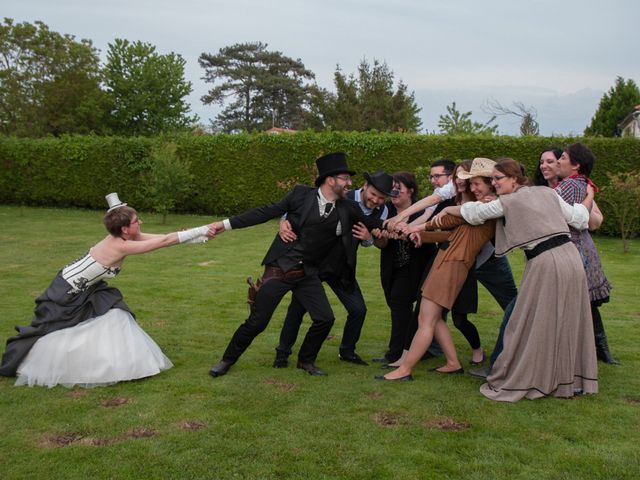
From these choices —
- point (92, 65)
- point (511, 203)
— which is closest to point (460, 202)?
point (511, 203)

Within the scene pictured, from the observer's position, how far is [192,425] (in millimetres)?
4543

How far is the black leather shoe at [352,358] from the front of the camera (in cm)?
632

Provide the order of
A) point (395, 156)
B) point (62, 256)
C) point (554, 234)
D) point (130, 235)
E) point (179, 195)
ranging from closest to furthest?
point (554, 234), point (130, 235), point (62, 256), point (395, 156), point (179, 195)

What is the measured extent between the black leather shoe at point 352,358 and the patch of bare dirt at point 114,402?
2.24 metres

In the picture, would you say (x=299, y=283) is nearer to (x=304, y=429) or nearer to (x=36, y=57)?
(x=304, y=429)

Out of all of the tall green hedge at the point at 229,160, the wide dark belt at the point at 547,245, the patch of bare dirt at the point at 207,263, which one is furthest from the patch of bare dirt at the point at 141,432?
the tall green hedge at the point at 229,160

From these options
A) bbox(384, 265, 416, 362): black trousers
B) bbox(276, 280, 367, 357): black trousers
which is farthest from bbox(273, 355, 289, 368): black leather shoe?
bbox(384, 265, 416, 362): black trousers

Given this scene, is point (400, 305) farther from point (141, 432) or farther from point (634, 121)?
point (634, 121)

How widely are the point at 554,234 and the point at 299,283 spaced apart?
7.41 ft

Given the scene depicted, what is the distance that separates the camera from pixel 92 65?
40.4m

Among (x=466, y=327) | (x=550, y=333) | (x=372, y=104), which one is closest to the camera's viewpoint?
(x=550, y=333)

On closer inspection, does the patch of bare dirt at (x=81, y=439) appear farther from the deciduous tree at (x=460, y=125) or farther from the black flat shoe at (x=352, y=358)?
the deciduous tree at (x=460, y=125)

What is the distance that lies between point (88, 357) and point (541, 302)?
3731 millimetres

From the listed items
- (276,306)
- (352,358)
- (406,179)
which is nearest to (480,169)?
(406,179)
